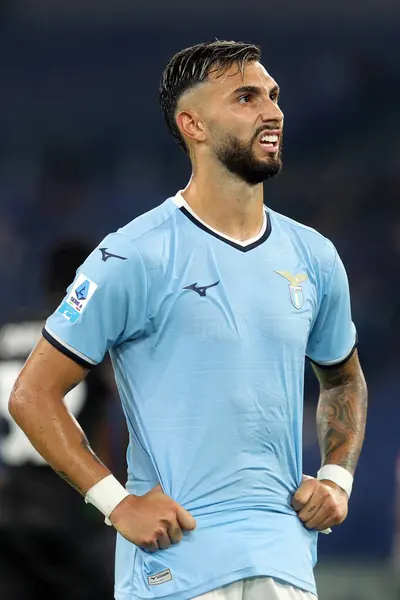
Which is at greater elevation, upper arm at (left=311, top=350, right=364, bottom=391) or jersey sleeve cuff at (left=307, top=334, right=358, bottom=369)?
jersey sleeve cuff at (left=307, top=334, right=358, bottom=369)

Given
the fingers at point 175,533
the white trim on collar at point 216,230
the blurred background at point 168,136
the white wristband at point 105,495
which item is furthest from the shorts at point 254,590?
the blurred background at point 168,136

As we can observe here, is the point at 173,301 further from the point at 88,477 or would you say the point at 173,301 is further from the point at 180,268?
the point at 88,477

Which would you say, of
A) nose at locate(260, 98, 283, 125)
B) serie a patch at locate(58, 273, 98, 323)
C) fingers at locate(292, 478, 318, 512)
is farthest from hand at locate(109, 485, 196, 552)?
nose at locate(260, 98, 283, 125)

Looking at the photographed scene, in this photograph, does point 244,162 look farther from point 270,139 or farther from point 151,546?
point 151,546

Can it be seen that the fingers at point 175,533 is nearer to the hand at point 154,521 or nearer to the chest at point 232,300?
the hand at point 154,521

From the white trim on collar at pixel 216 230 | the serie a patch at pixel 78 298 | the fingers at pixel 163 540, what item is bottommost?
the fingers at pixel 163 540

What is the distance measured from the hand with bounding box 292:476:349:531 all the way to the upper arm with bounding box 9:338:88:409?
1.96 ft

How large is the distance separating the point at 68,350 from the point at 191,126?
26.1 inches

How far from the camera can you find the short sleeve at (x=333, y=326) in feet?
10.4

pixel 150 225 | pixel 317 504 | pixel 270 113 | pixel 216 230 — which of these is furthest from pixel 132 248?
pixel 317 504

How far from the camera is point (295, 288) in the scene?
9.91 feet

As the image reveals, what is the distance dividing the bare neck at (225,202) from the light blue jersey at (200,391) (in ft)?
0.29

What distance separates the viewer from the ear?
122 inches

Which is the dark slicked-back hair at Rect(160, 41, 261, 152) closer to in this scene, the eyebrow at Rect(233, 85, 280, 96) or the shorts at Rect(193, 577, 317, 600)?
the eyebrow at Rect(233, 85, 280, 96)
